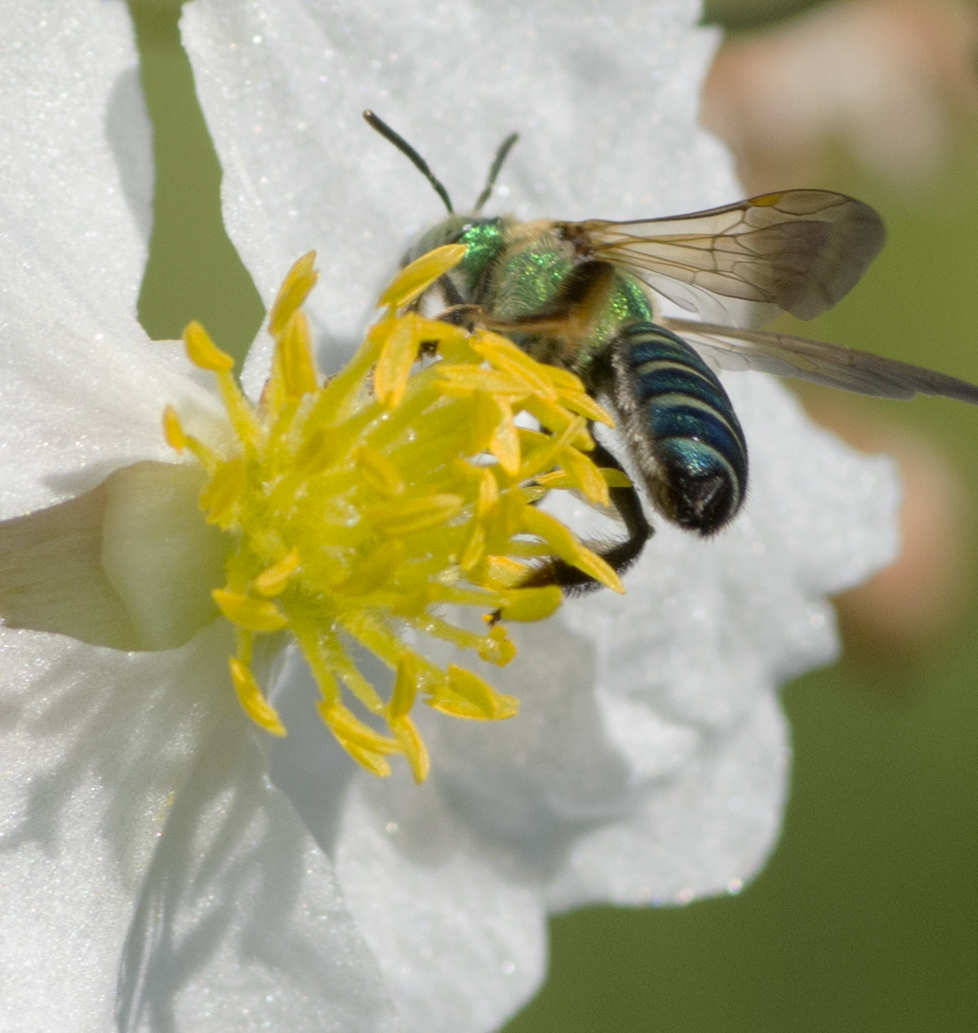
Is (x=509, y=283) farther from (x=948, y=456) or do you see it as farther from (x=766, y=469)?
(x=948, y=456)

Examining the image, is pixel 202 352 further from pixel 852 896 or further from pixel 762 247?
pixel 852 896

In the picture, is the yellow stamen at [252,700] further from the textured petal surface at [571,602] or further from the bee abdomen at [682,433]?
the bee abdomen at [682,433]

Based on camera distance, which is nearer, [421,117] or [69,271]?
[69,271]

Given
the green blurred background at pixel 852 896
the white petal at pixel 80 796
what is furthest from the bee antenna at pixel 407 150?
the green blurred background at pixel 852 896

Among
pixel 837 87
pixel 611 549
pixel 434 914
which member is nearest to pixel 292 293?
pixel 611 549

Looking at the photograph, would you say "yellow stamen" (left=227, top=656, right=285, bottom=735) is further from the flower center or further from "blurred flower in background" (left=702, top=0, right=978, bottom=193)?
"blurred flower in background" (left=702, top=0, right=978, bottom=193)

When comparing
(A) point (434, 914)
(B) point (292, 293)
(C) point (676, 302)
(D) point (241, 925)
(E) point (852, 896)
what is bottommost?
(E) point (852, 896)
